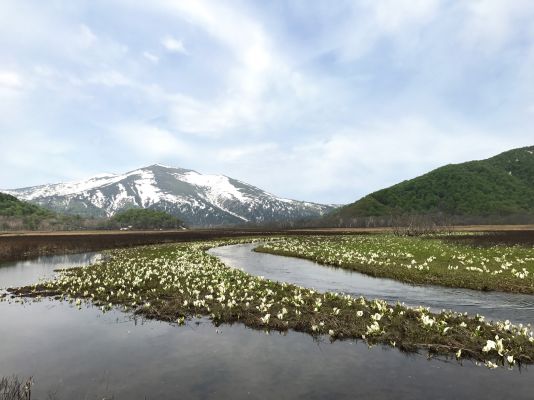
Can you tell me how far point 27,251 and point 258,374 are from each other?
190 ft

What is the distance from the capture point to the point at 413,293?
24188 millimetres

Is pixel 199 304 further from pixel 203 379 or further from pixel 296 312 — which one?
pixel 203 379

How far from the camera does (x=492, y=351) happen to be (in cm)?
1302

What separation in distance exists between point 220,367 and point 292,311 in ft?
21.3

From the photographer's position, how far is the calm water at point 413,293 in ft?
63.6

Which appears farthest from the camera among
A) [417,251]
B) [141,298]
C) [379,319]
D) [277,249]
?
[277,249]

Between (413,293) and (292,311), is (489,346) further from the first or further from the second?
(413,293)

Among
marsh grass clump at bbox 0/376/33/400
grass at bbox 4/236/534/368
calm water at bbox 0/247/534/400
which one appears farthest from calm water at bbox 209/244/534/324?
marsh grass clump at bbox 0/376/33/400

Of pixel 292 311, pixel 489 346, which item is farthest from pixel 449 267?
pixel 489 346

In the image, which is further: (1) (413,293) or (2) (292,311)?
(1) (413,293)

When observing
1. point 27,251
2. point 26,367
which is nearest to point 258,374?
point 26,367

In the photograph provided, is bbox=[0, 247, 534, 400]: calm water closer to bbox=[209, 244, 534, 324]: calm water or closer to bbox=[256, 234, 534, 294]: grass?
bbox=[209, 244, 534, 324]: calm water

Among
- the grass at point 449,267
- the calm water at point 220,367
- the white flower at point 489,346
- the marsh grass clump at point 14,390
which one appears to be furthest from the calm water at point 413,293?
the marsh grass clump at point 14,390

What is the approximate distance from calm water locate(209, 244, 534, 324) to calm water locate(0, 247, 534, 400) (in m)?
8.02
